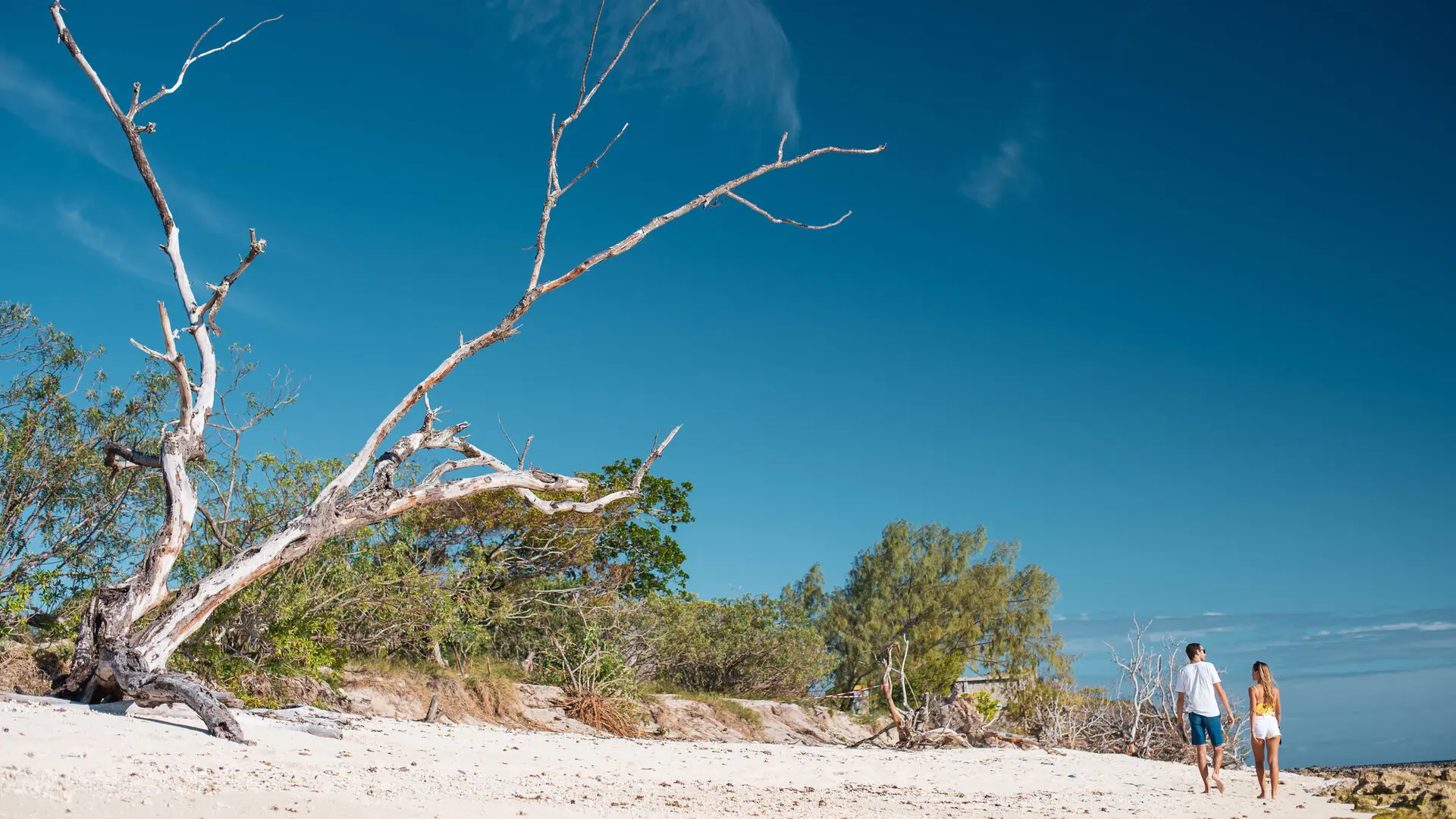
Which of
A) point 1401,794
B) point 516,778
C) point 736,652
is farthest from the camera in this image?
point 736,652

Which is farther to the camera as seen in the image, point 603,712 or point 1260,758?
point 603,712

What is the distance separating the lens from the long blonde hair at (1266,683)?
930 cm

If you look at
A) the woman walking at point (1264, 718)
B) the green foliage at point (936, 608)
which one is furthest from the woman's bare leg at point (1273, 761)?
the green foliage at point (936, 608)

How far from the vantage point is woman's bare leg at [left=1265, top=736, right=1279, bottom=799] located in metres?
8.95

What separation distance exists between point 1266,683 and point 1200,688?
2.82 ft

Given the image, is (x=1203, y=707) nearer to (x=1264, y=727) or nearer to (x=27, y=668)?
(x=1264, y=727)

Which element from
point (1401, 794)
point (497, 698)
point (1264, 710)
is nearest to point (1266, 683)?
point (1264, 710)

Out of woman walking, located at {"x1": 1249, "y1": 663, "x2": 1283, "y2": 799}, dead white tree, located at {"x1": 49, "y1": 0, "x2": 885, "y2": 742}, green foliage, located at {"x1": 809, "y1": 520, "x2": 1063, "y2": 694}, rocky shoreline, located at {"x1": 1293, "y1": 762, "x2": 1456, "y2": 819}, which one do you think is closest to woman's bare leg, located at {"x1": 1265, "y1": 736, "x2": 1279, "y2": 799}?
woman walking, located at {"x1": 1249, "y1": 663, "x2": 1283, "y2": 799}

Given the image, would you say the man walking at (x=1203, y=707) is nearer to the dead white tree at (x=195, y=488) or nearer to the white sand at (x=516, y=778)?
the white sand at (x=516, y=778)

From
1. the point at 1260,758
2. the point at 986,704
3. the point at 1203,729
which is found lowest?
the point at 1260,758

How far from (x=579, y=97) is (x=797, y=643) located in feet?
48.5

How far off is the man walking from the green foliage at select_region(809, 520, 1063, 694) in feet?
77.5

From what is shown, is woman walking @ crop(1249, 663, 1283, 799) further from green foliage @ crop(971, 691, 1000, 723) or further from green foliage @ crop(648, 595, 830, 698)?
green foliage @ crop(648, 595, 830, 698)

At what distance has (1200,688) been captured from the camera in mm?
9039
